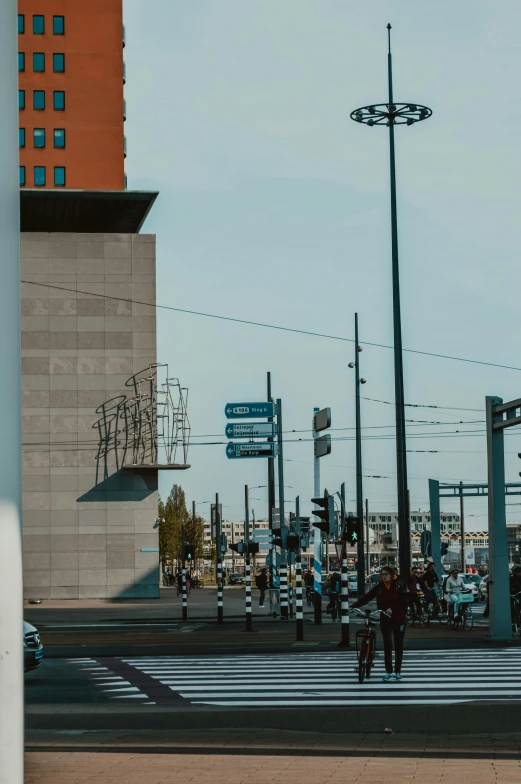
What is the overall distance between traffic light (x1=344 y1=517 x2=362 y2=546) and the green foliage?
213ft

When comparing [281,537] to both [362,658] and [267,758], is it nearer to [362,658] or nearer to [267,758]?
[362,658]

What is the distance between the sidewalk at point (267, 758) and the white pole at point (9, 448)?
501 centimetres

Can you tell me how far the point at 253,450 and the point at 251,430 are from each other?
0.79 m

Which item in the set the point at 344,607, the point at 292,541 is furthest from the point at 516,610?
the point at 344,607

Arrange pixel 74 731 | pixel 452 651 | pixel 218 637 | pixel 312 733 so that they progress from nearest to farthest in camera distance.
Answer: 1. pixel 312 733
2. pixel 74 731
3. pixel 452 651
4. pixel 218 637

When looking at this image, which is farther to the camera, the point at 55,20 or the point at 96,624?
the point at 55,20

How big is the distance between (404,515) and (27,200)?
32690mm

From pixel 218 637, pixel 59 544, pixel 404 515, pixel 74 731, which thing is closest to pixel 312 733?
pixel 74 731

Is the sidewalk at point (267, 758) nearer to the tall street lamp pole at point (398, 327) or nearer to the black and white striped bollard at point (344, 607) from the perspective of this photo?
the black and white striped bollard at point (344, 607)

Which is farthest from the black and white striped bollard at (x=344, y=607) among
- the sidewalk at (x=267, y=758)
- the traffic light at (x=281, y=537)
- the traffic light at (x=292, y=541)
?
the sidewalk at (x=267, y=758)

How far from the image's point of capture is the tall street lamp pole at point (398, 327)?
3241cm

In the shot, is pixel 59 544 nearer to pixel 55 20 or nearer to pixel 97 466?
pixel 97 466

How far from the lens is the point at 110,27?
74750mm

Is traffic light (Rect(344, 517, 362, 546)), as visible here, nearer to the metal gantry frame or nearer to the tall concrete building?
the metal gantry frame
